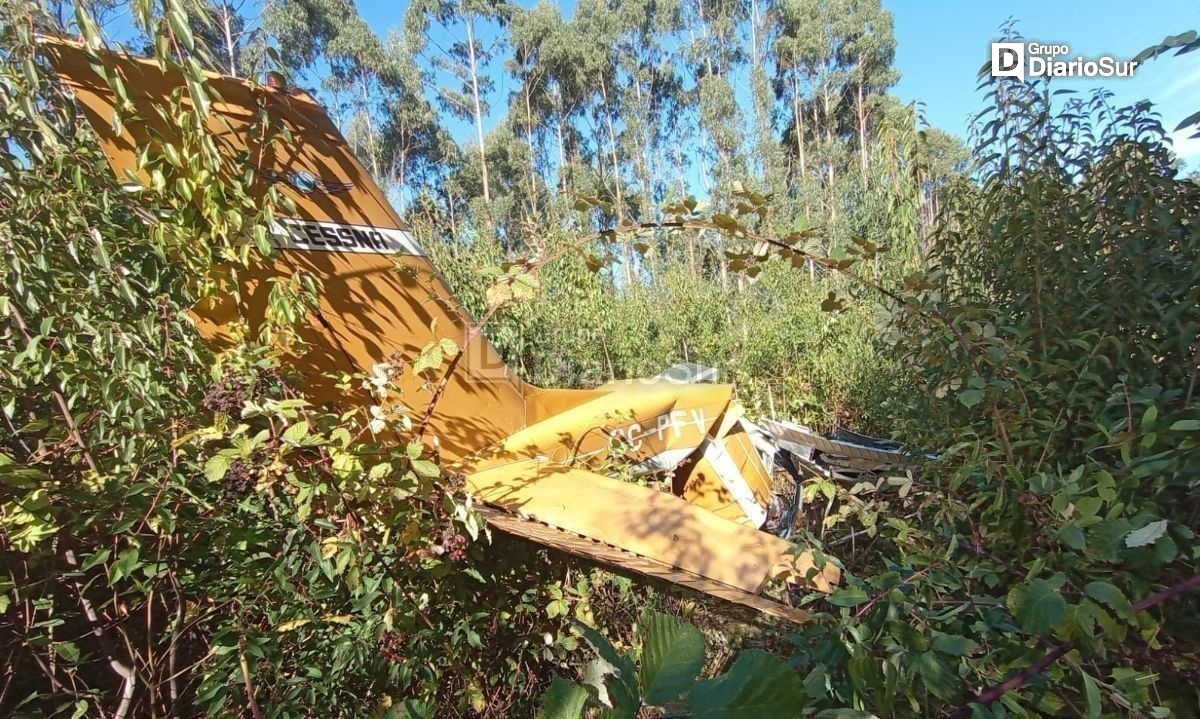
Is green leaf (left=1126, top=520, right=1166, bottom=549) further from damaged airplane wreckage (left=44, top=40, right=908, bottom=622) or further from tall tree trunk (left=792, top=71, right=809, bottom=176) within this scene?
tall tree trunk (left=792, top=71, right=809, bottom=176)

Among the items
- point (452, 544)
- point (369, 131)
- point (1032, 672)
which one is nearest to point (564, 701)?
point (1032, 672)

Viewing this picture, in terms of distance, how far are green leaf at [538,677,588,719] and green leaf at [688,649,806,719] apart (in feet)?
0.36

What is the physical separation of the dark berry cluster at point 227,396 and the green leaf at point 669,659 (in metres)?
1.22

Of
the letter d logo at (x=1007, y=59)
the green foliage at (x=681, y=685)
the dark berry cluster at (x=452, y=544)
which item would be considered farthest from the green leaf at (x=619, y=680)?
the letter d logo at (x=1007, y=59)

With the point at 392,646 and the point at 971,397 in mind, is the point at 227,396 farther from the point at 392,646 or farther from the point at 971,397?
the point at 971,397

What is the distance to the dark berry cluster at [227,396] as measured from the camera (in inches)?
52.3

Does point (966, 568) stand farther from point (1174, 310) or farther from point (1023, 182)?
point (1023, 182)

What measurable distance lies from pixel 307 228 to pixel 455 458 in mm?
1066

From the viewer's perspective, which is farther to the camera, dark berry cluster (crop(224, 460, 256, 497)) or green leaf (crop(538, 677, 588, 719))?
dark berry cluster (crop(224, 460, 256, 497))

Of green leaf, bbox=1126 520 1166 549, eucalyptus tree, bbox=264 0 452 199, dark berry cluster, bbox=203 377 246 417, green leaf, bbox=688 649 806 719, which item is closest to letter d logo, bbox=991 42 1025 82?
green leaf, bbox=1126 520 1166 549

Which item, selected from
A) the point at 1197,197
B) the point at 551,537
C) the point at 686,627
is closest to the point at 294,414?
the point at 551,537

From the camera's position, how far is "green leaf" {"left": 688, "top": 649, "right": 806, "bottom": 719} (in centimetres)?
50

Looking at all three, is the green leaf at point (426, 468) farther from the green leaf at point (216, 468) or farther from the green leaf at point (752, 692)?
the green leaf at point (752, 692)

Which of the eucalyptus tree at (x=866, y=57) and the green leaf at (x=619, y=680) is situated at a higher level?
the eucalyptus tree at (x=866, y=57)
